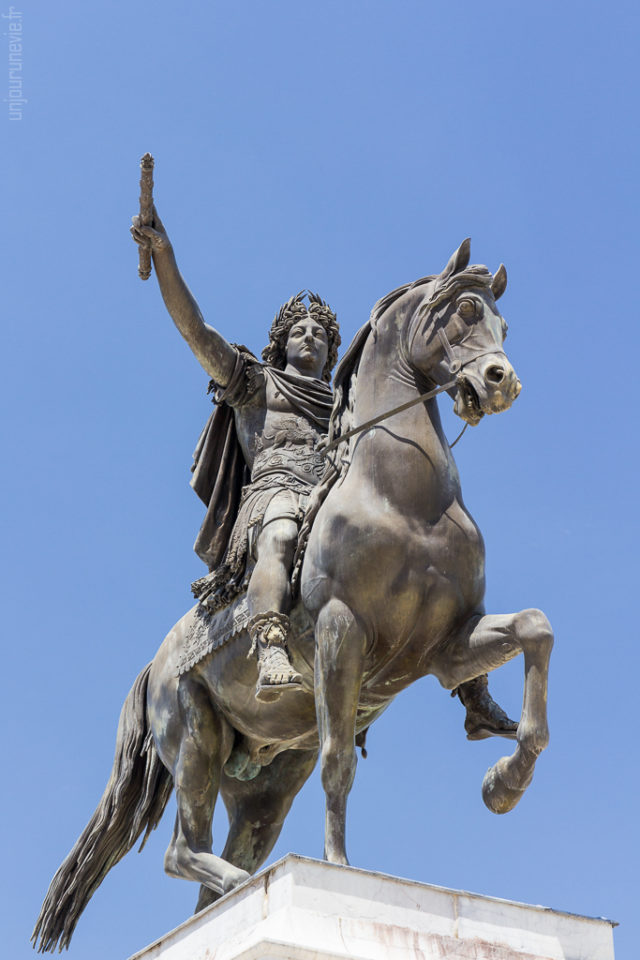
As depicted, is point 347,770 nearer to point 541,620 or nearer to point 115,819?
point 541,620

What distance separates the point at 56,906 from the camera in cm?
1267

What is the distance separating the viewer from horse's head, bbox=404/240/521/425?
34.5ft

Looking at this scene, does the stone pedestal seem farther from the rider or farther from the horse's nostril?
the horse's nostril

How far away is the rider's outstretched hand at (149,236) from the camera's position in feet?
39.7

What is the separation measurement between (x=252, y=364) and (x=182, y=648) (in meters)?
2.13

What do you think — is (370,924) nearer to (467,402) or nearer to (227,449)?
(467,402)

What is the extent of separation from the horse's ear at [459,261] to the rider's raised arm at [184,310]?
2113 millimetres

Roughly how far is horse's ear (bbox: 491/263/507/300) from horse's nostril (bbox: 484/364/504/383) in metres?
0.82

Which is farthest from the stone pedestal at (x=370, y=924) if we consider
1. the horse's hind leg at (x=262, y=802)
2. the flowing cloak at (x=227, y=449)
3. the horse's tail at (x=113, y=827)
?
the flowing cloak at (x=227, y=449)

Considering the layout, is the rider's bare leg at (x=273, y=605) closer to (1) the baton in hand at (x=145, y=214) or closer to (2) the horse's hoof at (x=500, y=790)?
(2) the horse's hoof at (x=500, y=790)

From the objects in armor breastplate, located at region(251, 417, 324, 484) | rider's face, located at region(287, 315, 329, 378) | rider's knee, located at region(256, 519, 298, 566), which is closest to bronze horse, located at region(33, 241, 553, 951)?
rider's knee, located at region(256, 519, 298, 566)

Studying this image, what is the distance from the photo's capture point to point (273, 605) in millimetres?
11023

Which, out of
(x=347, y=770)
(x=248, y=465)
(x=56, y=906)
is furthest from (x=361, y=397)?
(x=56, y=906)

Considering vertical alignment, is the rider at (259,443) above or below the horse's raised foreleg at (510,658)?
above
